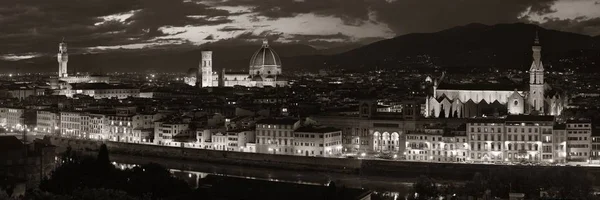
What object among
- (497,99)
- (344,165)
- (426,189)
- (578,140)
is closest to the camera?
(426,189)

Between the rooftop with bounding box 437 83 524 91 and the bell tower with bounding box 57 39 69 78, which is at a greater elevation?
the bell tower with bounding box 57 39 69 78

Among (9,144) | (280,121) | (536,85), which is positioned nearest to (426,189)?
(280,121)

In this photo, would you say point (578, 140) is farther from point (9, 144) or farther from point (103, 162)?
point (9, 144)

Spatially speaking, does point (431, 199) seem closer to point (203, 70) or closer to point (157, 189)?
point (157, 189)

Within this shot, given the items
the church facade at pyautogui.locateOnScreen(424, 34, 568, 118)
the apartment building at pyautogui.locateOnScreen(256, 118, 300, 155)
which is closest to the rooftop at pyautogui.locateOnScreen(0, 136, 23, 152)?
the apartment building at pyautogui.locateOnScreen(256, 118, 300, 155)

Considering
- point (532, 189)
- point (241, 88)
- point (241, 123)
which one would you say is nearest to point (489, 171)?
point (532, 189)

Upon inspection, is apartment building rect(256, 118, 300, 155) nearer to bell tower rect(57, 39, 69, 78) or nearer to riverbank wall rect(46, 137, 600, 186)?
riverbank wall rect(46, 137, 600, 186)
